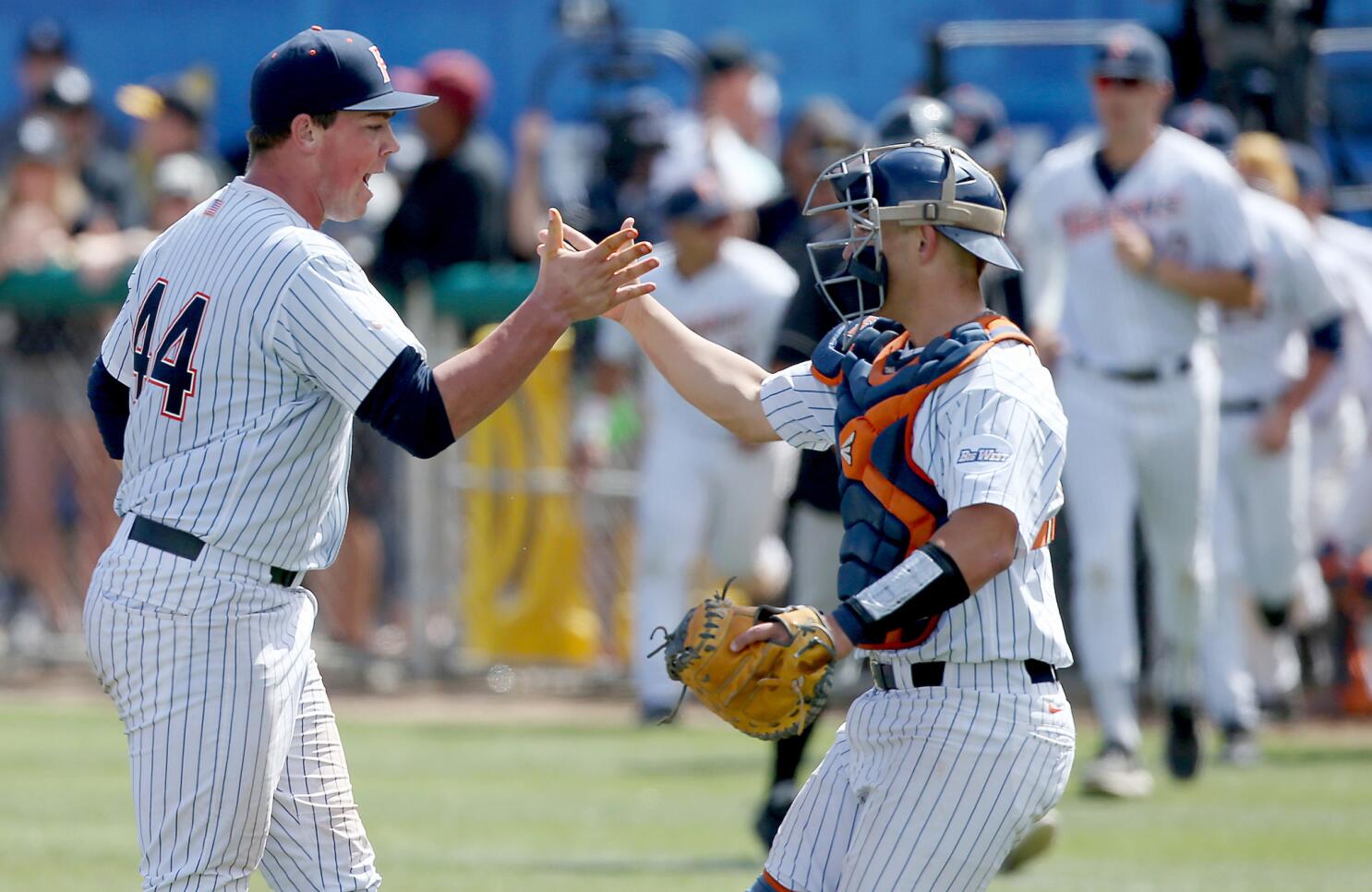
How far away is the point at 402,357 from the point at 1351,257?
802cm

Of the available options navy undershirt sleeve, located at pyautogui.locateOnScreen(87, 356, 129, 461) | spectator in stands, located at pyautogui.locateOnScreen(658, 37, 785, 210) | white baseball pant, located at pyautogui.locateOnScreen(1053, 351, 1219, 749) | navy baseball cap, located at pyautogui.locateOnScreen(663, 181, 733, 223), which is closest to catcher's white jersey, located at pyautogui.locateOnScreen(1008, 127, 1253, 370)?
white baseball pant, located at pyautogui.locateOnScreen(1053, 351, 1219, 749)

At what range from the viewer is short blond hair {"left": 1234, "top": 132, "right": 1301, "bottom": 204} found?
1045cm

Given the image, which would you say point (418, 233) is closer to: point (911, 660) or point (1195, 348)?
point (1195, 348)

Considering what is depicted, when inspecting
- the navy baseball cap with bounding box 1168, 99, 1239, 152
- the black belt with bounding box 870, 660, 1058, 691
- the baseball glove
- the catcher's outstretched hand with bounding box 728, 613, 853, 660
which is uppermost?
the catcher's outstretched hand with bounding box 728, 613, 853, 660

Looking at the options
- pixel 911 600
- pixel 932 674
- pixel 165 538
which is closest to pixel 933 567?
pixel 911 600

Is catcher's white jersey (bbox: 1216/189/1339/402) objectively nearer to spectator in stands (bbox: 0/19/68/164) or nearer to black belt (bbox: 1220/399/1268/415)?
black belt (bbox: 1220/399/1268/415)

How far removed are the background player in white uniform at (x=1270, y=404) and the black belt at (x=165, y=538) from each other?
660 cm

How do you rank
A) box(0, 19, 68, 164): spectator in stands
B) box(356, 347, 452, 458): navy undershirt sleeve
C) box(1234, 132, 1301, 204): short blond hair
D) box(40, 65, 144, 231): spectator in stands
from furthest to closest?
box(0, 19, 68, 164): spectator in stands → box(40, 65, 144, 231): spectator in stands → box(1234, 132, 1301, 204): short blond hair → box(356, 347, 452, 458): navy undershirt sleeve

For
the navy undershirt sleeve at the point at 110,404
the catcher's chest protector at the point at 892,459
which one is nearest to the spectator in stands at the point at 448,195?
the navy undershirt sleeve at the point at 110,404

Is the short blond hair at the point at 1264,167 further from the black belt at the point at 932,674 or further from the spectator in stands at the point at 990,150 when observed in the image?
the black belt at the point at 932,674

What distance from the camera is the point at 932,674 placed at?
4156 mm

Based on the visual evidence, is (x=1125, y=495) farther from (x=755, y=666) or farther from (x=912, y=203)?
(x=755, y=666)

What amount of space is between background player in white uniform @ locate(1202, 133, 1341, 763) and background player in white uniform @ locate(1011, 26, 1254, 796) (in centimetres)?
114

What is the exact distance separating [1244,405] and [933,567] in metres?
6.82
